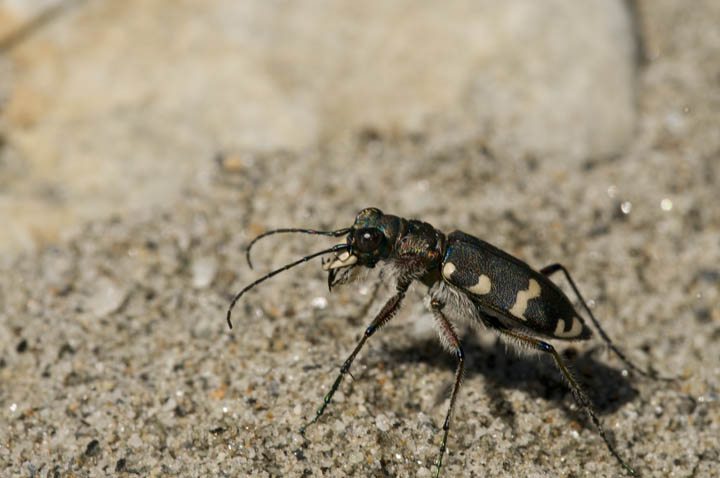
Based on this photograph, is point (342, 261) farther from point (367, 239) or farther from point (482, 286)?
point (482, 286)

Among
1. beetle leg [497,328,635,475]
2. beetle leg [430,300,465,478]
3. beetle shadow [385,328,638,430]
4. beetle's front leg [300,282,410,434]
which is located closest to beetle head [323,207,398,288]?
beetle's front leg [300,282,410,434]

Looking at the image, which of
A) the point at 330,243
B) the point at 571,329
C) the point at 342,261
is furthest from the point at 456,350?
the point at 330,243

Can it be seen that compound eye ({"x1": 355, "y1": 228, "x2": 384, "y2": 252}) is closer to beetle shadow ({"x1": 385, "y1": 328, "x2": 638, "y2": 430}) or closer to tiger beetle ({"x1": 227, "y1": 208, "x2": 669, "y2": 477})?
tiger beetle ({"x1": 227, "y1": 208, "x2": 669, "y2": 477})

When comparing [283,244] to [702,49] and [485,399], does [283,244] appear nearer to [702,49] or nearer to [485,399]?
[485,399]

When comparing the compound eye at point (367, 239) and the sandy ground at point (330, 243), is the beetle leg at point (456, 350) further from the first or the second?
the compound eye at point (367, 239)

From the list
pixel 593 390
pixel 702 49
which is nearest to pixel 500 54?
pixel 702 49
